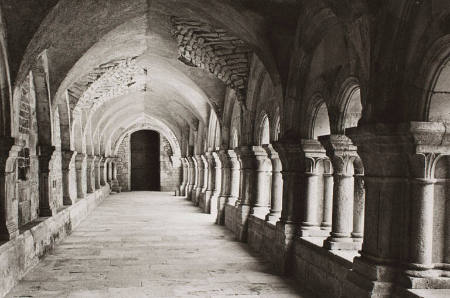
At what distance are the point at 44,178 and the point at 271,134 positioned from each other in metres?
3.96

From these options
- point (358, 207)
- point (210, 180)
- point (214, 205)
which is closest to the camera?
point (358, 207)

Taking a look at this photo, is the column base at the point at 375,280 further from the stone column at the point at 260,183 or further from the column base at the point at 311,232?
the stone column at the point at 260,183

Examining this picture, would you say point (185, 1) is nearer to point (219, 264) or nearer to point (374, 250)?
point (219, 264)

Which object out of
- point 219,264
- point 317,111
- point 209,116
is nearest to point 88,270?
point 219,264

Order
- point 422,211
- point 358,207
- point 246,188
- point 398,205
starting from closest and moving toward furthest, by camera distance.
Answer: point 422,211, point 398,205, point 358,207, point 246,188

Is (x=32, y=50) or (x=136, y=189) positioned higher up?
(x=32, y=50)

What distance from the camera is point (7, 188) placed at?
5555 millimetres

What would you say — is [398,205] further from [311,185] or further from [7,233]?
[7,233]

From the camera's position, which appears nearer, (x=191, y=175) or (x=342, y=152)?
(x=342, y=152)

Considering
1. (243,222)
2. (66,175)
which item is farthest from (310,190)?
(66,175)

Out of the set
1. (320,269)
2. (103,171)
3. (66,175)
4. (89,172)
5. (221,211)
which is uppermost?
(66,175)

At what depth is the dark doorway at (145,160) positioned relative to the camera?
26828mm

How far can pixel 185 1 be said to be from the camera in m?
6.49

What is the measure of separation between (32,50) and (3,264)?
2.60m
